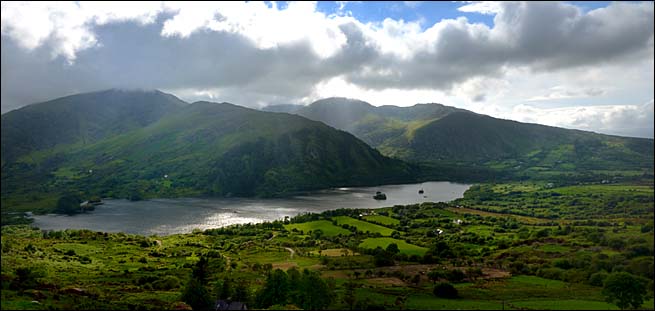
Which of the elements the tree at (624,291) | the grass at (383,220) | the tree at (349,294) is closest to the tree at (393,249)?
the tree at (349,294)

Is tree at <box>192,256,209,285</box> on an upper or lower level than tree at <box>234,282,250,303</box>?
lower

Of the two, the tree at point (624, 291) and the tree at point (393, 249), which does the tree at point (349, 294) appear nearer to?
the tree at point (393, 249)

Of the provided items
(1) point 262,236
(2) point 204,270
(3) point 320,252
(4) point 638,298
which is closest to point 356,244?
(3) point 320,252

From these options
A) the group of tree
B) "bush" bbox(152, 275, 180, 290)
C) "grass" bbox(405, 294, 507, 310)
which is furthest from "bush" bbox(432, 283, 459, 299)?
"bush" bbox(152, 275, 180, 290)

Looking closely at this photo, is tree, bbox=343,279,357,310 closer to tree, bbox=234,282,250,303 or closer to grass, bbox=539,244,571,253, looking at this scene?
tree, bbox=234,282,250,303

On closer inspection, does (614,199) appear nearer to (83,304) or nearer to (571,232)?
(571,232)

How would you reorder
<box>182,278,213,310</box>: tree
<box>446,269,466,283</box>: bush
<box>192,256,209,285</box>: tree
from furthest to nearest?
1. <box>446,269,466,283</box>: bush
2. <box>192,256,209,285</box>: tree
3. <box>182,278,213,310</box>: tree
